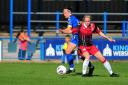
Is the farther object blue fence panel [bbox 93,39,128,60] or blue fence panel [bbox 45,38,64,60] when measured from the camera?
blue fence panel [bbox 93,39,128,60]

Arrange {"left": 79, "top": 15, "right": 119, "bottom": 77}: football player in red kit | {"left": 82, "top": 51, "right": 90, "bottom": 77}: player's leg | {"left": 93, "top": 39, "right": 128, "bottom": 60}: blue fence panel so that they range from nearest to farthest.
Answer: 1. {"left": 82, "top": 51, "right": 90, "bottom": 77}: player's leg
2. {"left": 79, "top": 15, "right": 119, "bottom": 77}: football player in red kit
3. {"left": 93, "top": 39, "right": 128, "bottom": 60}: blue fence panel

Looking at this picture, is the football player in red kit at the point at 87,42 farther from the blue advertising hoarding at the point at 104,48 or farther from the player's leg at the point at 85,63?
the blue advertising hoarding at the point at 104,48

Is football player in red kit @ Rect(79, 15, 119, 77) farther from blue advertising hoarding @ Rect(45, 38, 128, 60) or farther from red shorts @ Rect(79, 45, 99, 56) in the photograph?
blue advertising hoarding @ Rect(45, 38, 128, 60)

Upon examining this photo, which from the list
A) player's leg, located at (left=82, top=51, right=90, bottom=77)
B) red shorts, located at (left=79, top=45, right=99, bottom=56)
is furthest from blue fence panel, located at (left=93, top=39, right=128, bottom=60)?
player's leg, located at (left=82, top=51, right=90, bottom=77)

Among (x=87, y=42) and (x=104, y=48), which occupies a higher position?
(x=87, y=42)

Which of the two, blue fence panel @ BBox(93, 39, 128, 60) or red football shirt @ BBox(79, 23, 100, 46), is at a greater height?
red football shirt @ BBox(79, 23, 100, 46)

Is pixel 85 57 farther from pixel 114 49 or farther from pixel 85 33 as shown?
pixel 114 49

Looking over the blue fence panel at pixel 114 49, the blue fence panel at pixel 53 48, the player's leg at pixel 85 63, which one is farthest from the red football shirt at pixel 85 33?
the blue fence panel at pixel 114 49

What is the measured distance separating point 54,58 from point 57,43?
2.58 ft

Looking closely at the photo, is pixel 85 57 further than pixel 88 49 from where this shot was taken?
No

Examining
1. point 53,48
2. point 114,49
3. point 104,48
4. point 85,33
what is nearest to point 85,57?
point 85,33

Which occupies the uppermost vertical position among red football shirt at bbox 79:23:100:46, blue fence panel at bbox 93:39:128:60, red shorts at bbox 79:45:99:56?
red football shirt at bbox 79:23:100:46

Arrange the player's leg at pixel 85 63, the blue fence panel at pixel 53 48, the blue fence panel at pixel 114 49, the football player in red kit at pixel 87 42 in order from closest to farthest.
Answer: the player's leg at pixel 85 63
the football player in red kit at pixel 87 42
the blue fence panel at pixel 53 48
the blue fence panel at pixel 114 49

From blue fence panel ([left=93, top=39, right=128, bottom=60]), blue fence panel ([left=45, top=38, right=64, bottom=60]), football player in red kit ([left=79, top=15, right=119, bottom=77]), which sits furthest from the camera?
blue fence panel ([left=93, top=39, right=128, bottom=60])
